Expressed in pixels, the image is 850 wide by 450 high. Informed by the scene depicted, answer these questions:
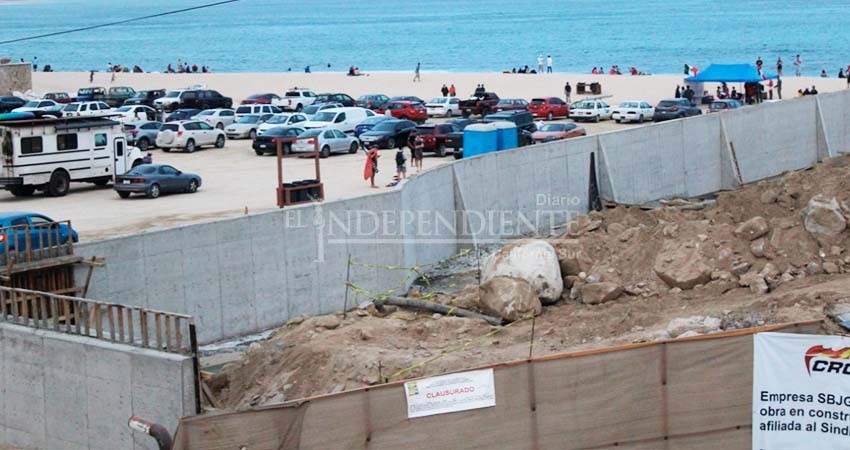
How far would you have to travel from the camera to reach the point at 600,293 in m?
22.3

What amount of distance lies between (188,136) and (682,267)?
79.9 feet

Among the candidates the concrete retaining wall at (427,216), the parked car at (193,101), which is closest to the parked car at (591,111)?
the concrete retaining wall at (427,216)

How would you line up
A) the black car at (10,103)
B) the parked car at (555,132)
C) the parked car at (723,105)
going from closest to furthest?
the parked car at (555,132) → the parked car at (723,105) → the black car at (10,103)

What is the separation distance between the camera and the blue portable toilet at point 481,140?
37.8 metres

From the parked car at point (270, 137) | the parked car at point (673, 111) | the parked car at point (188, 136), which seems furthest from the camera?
the parked car at point (673, 111)

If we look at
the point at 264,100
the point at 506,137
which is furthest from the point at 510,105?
the point at 506,137

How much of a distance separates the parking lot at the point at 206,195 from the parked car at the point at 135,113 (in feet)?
22.6

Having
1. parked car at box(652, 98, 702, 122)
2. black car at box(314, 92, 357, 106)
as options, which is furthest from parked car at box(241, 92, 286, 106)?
parked car at box(652, 98, 702, 122)

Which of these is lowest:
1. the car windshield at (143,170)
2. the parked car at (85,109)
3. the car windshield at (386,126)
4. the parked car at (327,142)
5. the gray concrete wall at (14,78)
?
the car windshield at (143,170)

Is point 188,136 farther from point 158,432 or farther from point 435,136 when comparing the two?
point 158,432

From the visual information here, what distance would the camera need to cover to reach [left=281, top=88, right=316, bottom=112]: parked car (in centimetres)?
5784

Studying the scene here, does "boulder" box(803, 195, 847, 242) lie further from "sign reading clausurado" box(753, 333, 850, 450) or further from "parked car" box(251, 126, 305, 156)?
"parked car" box(251, 126, 305, 156)

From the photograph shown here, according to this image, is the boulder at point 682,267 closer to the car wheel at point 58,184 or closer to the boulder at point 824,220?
the boulder at point 824,220

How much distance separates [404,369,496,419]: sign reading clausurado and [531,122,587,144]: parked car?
28.6 meters
